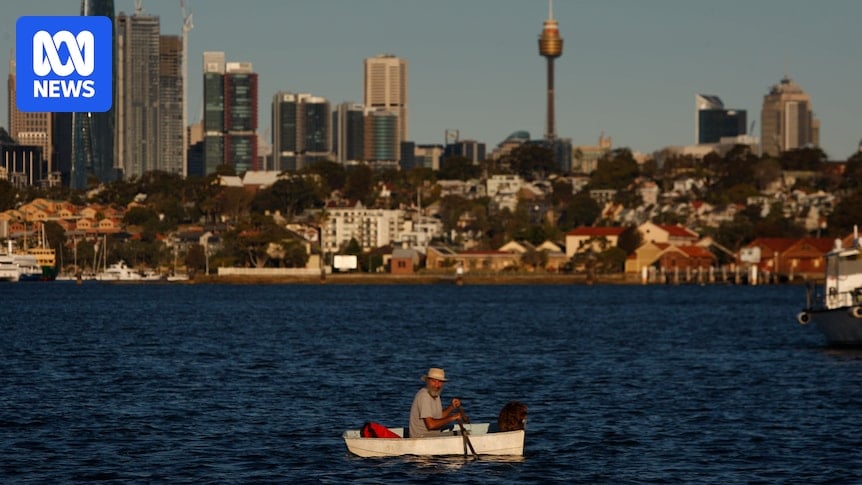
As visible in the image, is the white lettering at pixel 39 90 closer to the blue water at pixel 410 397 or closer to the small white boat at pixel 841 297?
the blue water at pixel 410 397

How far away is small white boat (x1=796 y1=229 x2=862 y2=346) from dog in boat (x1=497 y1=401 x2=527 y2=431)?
35.8 metres

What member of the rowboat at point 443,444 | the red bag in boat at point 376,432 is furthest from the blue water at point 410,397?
the red bag in boat at point 376,432

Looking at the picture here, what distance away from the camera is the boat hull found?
7038 cm

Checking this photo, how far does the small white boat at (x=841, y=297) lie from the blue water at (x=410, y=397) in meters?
1.14

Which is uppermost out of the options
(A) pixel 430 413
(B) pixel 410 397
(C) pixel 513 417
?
(A) pixel 430 413

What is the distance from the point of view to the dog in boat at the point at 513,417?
37.6 meters

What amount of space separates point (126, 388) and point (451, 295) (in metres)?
129

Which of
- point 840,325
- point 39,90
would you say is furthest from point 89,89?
point 840,325

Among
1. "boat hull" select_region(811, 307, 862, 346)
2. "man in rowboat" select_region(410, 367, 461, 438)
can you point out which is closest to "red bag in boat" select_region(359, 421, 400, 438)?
"man in rowboat" select_region(410, 367, 461, 438)

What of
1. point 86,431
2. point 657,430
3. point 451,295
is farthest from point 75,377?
point 451,295

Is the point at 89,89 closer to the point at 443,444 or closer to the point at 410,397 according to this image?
the point at 443,444

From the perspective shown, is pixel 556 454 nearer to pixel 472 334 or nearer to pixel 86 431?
pixel 86 431

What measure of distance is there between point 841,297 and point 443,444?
39.3m

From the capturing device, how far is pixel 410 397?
5384cm
